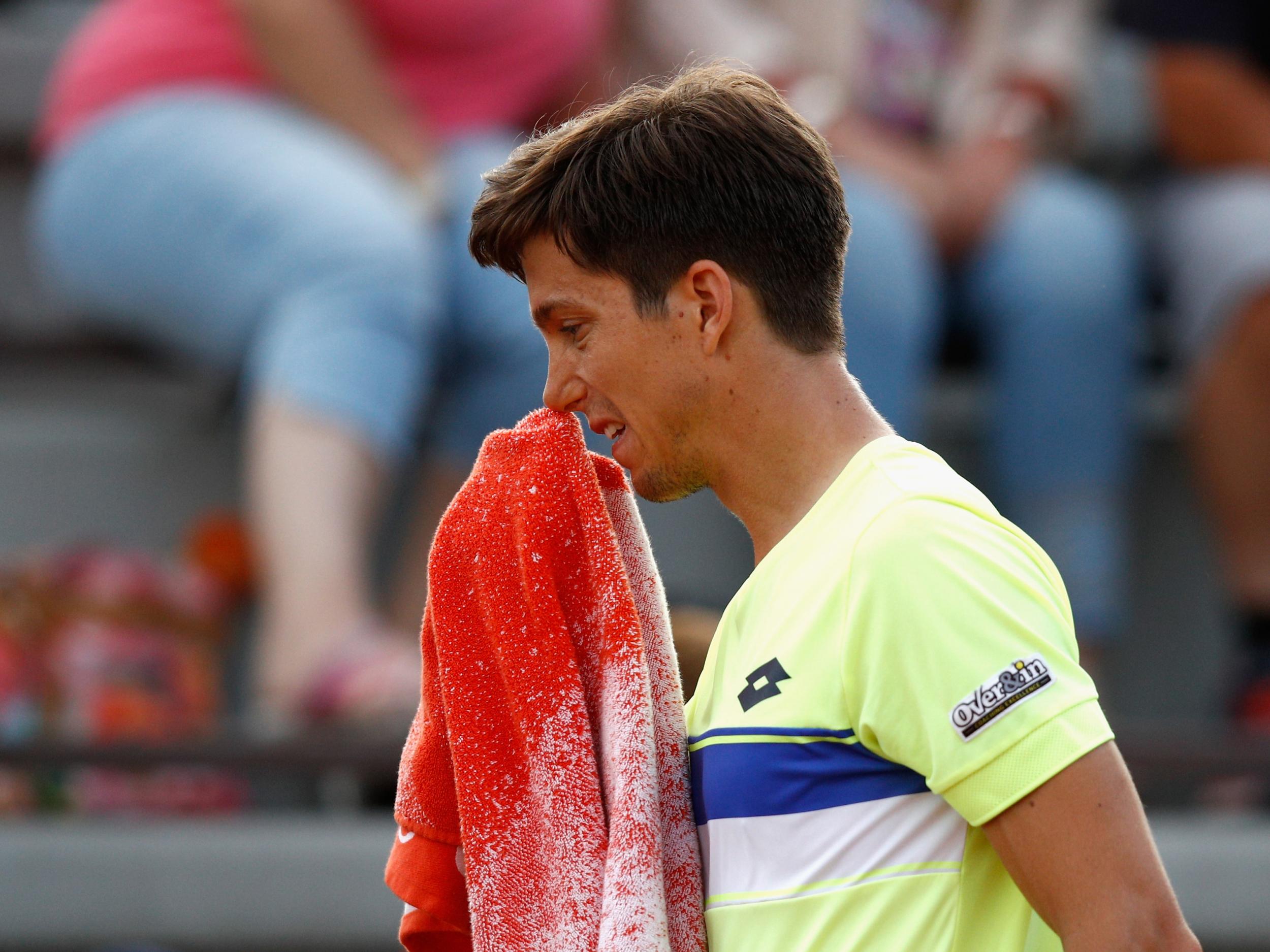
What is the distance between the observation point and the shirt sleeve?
98 centimetres

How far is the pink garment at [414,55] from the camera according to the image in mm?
2898

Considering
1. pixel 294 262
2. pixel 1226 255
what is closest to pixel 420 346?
pixel 294 262

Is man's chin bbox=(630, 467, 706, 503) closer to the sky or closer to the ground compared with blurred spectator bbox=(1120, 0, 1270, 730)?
closer to the ground

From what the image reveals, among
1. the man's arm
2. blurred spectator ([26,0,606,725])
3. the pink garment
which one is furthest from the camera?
the pink garment

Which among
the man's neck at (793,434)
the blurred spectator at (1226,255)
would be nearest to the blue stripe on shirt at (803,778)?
the man's neck at (793,434)

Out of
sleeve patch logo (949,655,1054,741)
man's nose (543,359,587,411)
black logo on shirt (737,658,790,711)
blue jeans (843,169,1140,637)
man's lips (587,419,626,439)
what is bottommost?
sleeve patch logo (949,655,1054,741)

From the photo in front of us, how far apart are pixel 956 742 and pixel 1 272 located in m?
3.19

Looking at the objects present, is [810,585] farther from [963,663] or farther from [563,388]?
[563,388]

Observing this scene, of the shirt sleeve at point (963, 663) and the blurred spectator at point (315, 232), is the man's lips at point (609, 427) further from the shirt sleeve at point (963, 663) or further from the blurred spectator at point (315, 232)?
the blurred spectator at point (315, 232)

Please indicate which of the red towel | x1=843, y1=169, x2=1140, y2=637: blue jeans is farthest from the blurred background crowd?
the red towel

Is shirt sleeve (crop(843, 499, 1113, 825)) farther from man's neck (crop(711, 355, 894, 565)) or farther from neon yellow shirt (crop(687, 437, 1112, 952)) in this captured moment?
man's neck (crop(711, 355, 894, 565))

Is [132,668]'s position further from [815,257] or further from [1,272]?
[815,257]

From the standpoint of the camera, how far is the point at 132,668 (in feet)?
9.21

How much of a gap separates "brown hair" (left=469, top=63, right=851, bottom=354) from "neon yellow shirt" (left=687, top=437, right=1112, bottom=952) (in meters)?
0.13
